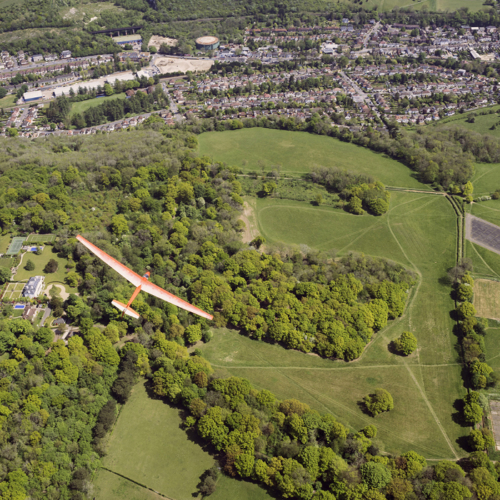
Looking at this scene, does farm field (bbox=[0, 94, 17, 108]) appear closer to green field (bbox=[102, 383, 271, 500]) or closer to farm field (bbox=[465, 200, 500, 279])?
green field (bbox=[102, 383, 271, 500])

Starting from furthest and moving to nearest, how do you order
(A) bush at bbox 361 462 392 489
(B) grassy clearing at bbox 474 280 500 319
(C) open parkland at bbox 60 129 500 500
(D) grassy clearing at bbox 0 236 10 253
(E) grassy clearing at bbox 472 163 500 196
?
(E) grassy clearing at bbox 472 163 500 196
(D) grassy clearing at bbox 0 236 10 253
(B) grassy clearing at bbox 474 280 500 319
(C) open parkland at bbox 60 129 500 500
(A) bush at bbox 361 462 392 489

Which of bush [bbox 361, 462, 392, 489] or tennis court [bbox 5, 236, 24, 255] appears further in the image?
tennis court [bbox 5, 236, 24, 255]

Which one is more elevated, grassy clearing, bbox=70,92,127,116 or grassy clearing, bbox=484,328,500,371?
grassy clearing, bbox=70,92,127,116

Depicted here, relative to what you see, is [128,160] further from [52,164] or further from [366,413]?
[366,413]

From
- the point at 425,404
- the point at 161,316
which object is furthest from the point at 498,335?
the point at 161,316

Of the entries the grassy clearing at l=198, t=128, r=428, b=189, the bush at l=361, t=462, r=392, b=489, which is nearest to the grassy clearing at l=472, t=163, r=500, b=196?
the grassy clearing at l=198, t=128, r=428, b=189

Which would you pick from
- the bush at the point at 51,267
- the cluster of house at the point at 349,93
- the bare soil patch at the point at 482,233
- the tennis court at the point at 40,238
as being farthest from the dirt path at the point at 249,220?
the cluster of house at the point at 349,93

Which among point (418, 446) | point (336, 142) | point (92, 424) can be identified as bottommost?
point (418, 446)
